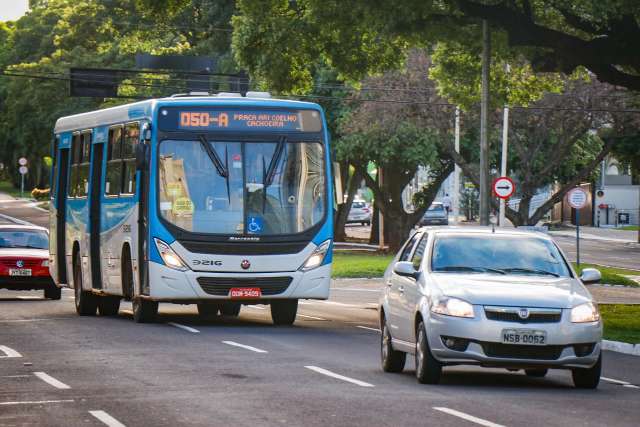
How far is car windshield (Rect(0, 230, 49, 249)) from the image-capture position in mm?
34688

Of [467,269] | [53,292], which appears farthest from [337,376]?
[53,292]

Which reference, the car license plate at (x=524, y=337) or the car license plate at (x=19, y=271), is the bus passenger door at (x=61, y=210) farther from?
the car license plate at (x=524, y=337)

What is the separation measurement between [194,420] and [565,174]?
52.9 metres

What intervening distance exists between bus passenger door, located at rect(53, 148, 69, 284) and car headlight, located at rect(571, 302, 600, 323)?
51.8ft

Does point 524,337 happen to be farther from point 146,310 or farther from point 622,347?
point 146,310

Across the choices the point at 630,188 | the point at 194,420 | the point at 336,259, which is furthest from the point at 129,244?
the point at 630,188

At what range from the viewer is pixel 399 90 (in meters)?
56.8

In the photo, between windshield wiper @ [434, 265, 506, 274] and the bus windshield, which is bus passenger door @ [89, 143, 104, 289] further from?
windshield wiper @ [434, 265, 506, 274]

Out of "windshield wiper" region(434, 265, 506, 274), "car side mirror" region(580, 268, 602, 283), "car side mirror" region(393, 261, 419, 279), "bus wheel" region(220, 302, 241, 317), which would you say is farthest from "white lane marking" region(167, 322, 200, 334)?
"car side mirror" region(580, 268, 602, 283)

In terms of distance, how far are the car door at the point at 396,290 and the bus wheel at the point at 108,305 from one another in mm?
11350

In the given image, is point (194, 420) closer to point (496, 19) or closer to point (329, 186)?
point (329, 186)

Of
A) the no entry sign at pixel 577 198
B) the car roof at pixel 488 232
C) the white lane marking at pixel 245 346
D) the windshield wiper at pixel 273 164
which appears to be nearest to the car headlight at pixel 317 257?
the windshield wiper at pixel 273 164

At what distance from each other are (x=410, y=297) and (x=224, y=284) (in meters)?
8.01

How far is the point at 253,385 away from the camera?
15.2 m
